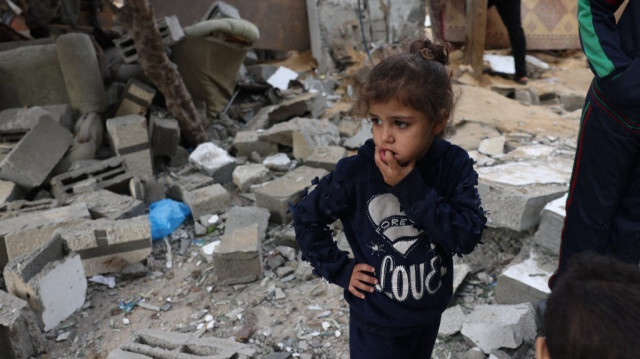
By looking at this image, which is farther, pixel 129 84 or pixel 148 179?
pixel 129 84

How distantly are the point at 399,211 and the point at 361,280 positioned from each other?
0.28m

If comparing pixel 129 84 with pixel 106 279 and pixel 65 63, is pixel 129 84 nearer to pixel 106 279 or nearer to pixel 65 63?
pixel 65 63

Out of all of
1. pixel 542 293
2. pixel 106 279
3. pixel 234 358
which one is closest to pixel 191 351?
pixel 234 358

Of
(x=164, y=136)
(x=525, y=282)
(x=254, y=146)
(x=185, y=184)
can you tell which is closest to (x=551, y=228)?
(x=525, y=282)

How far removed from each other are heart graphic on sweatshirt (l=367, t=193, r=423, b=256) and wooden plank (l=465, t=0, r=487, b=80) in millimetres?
6554

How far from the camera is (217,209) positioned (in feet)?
15.1

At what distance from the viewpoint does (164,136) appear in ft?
17.9

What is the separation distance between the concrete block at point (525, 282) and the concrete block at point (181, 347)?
152cm

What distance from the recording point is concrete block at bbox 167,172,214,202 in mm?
4811

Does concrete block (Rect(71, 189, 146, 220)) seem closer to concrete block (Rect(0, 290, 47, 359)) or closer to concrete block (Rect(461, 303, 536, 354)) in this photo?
concrete block (Rect(0, 290, 47, 359))

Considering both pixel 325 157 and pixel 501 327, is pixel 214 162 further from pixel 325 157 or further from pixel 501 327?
pixel 501 327

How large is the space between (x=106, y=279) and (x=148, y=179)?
1492 mm

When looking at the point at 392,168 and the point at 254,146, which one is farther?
the point at 254,146

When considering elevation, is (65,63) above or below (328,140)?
above
